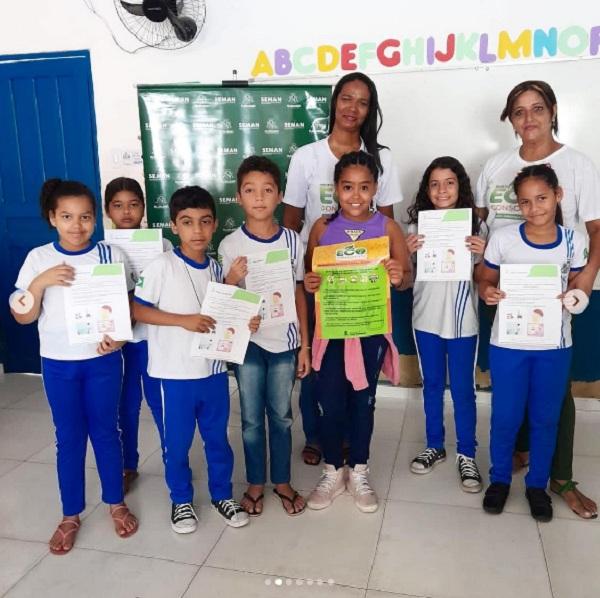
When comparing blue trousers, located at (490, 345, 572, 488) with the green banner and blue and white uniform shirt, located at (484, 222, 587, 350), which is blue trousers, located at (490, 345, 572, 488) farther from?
the green banner

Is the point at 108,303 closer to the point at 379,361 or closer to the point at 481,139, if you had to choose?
the point at 379,361

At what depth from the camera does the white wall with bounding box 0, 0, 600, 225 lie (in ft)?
10.0

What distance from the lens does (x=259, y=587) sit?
6.17 ft

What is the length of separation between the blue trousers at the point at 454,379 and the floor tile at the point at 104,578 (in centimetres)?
125

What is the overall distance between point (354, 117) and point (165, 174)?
1484 mm

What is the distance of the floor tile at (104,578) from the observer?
1.88 m

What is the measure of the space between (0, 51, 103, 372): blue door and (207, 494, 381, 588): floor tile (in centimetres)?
242

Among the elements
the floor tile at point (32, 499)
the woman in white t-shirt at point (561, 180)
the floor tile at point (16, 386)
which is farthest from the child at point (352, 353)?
the floor tile at point (16, 386)

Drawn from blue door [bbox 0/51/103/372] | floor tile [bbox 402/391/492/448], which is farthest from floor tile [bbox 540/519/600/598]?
blue door [bbox 0/51/103/372]

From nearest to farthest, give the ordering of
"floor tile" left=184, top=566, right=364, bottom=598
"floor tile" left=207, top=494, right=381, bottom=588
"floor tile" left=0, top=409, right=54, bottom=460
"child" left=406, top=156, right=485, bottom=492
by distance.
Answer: "floor tile" left=184, top=566, right=364, bottom=598, "floor tile" left=207, top=494, right=381, bottom=588, "child" left=406, top=156, right=485, bottom=492, "floor tile" left=0, top=409, right=54, bottom=460

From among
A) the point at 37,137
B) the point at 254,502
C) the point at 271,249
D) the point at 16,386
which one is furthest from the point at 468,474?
the point at 37,137

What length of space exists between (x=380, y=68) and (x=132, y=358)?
2115 mm

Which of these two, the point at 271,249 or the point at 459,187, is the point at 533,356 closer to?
the point at 459,187

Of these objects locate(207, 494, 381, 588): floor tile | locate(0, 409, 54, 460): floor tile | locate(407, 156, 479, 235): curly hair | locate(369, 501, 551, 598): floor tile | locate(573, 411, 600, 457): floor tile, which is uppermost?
→ locate(407, 156, 479, 235): curly hair
